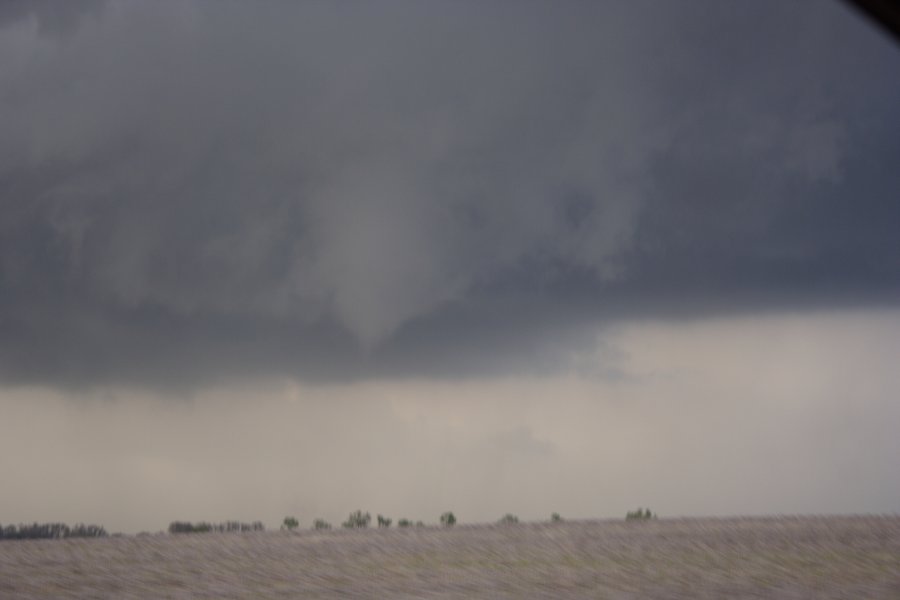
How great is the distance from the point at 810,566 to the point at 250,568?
196 inches

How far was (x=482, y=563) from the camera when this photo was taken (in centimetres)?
912

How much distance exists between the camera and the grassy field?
8398mm

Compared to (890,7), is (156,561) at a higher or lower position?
lower

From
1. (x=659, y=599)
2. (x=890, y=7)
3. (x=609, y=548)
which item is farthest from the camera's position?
(x=609, y=548)

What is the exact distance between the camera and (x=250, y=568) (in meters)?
8.86

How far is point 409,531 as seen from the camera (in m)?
9.95

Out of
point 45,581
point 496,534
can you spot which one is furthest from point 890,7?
point 45,581

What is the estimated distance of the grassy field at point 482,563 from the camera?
8.40 metres

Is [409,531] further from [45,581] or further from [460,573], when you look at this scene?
[45,581]

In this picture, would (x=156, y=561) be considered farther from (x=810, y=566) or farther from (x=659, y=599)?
(x=810, y=566)

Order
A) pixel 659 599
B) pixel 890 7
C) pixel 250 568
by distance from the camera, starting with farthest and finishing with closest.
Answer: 1. pixel 250 568
2. pixel 659 599
3. pixel 890 7

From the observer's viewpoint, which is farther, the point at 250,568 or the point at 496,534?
the point at 496,534

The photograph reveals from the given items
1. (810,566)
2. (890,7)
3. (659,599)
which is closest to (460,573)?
(659,599)

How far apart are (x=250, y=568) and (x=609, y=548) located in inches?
129
